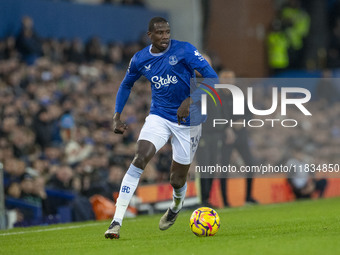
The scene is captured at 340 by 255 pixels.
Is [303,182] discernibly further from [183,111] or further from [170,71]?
[183,111]

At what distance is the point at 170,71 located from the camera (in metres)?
9.36

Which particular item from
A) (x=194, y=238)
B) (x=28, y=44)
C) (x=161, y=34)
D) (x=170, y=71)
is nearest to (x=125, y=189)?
(x=194, y=238)

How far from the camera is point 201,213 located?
8914mm

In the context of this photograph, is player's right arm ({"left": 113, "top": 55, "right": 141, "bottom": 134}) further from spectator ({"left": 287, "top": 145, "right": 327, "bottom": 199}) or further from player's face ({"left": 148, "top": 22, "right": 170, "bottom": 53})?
spectator ({"left": 287, "top": 145, "right": 327, "bottom": 199})

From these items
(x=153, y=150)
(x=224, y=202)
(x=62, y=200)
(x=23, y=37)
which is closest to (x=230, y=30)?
(x=23, y=37)

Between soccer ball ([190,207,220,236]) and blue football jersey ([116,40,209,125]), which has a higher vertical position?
blue football jersey ([116,40,209,125])

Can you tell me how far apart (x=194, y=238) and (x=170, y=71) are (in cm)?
209

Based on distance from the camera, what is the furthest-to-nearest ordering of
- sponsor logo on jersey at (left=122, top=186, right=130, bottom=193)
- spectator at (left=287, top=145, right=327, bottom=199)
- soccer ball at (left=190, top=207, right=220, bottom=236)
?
spectator at (left=287, top=145, right=327, bottom=199)
sponsor logo on jersey at (left=122, top=186, right=130, bottom=193)
soccer ball at (left=190, top=207, right=220, bottom=236)

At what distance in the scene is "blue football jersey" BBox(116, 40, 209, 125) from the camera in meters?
9.33

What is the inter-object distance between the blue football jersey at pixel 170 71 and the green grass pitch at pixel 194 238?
1656 millimetres

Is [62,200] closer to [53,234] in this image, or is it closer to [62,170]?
[62,170]

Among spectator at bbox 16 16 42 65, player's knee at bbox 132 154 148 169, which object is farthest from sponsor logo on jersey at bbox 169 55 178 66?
spectator at bbox 16 16 42 65

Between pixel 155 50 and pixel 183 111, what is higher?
pixel 155 50

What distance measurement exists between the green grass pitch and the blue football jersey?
1656 mm
